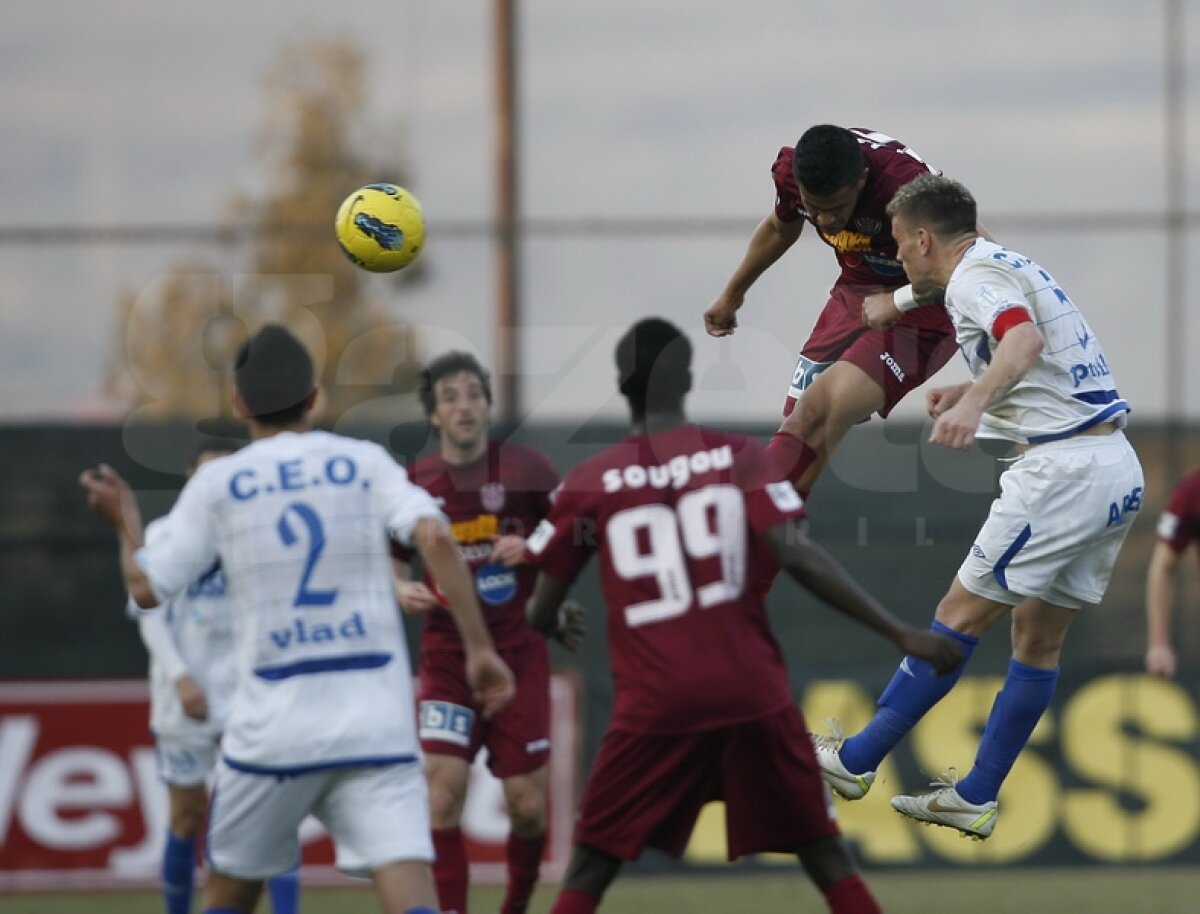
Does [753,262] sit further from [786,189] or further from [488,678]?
[488,678]

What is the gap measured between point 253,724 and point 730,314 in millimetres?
3154

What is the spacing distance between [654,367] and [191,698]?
472 centimetres

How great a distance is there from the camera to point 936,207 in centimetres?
750

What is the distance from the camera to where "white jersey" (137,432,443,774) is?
645cm

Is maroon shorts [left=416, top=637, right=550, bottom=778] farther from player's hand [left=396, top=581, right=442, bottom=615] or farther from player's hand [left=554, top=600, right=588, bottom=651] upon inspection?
player's hand [left=554, top=600, right=588, bottom=651]

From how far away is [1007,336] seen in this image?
275 inches

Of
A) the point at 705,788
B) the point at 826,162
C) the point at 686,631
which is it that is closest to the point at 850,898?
the point at 705,788

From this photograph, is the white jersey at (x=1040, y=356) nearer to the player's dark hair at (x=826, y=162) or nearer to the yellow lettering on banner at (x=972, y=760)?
the player's dark hair at (x=826, y=162)

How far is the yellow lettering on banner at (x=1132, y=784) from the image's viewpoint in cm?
1405

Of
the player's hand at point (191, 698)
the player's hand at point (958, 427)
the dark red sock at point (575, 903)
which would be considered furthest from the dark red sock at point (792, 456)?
the player's hand at point (191, 698)

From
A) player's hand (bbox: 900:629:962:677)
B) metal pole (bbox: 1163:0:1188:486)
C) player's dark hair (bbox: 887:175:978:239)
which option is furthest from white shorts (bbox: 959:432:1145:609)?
metal pole (bbox: 1163:0:1188:486)

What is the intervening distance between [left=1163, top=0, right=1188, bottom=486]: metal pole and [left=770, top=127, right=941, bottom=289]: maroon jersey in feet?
28.7

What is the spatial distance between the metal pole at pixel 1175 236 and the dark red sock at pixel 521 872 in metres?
8.40

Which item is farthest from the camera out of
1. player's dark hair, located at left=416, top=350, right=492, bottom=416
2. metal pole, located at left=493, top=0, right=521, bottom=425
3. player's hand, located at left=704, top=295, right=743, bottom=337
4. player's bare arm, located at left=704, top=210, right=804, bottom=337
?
metal pole, located at left=493, top=0, right=521, bottom=425
